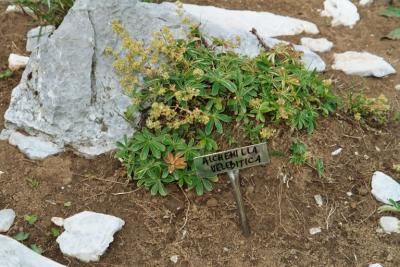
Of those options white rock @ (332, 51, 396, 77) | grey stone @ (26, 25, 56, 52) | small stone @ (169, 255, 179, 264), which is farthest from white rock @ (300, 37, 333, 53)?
small stone @ (169, 255, 179, 264)

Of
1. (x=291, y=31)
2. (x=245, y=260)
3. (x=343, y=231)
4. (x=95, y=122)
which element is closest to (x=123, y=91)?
(x=95, y=122)

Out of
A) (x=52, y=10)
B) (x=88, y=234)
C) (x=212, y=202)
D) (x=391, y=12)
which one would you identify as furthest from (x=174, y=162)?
(x=391, y=12)

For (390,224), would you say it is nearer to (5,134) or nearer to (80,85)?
(80,85)

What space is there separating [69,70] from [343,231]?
7.03 ft

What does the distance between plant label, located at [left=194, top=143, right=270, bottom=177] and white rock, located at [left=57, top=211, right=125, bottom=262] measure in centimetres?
66

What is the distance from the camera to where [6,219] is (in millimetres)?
3234

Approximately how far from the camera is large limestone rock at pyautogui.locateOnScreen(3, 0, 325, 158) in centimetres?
362

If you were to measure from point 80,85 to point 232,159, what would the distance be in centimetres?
133

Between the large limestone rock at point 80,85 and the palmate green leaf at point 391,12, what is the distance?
91.7 inches

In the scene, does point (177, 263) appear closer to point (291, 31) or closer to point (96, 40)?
point (96, 40)

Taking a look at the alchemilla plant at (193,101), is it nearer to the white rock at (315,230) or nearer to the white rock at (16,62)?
the white rock at (315,230)

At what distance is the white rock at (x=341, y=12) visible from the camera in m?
5.28

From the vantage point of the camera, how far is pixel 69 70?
3.67 m

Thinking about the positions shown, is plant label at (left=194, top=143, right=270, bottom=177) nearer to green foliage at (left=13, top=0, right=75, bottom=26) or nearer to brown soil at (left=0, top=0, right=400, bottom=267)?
brown soil at (left=0, top=0, right=400, bottom=267)
